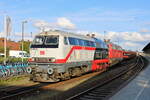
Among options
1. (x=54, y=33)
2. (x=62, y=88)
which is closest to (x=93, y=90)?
(x=62, y=88)

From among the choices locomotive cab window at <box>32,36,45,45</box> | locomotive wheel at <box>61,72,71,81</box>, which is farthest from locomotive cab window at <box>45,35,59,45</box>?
locomotive wheel at <box>61,72,71,81</box>

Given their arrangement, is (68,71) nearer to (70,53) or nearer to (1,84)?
(70,53)

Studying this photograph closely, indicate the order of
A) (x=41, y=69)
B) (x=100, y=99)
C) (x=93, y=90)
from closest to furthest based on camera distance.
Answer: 1. (x=100, y=99)
2. (x=93, y=90)
3. (x=41, y=69)

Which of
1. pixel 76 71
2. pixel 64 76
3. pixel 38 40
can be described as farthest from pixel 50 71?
pixel 76 71

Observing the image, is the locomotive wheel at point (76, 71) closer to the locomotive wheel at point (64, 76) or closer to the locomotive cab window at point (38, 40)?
the locomotive wheel at point (64, 76)

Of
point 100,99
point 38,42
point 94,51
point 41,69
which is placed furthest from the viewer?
point 94,51

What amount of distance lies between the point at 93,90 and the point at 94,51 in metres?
9.60

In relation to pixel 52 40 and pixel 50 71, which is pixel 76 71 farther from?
pixel 50 71

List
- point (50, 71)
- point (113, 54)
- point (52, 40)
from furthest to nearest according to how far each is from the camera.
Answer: point (113, 54)
point (52, 40)
point (50, 71)

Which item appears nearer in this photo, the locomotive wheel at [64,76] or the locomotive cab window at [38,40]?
the locomotive wheel at [64,76]

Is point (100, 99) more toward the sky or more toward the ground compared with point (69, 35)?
more toward the ground

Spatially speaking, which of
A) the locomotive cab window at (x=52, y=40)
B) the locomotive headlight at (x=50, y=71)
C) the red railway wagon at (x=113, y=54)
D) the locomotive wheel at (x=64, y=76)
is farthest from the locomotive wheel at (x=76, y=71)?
the red railway wagon at (x=113, y=54)

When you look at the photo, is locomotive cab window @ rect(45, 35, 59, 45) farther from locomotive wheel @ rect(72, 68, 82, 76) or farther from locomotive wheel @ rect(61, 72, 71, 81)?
locomotive wheel @ rect(72, 68, 82, 76)

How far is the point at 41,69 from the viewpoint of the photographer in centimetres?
1747
